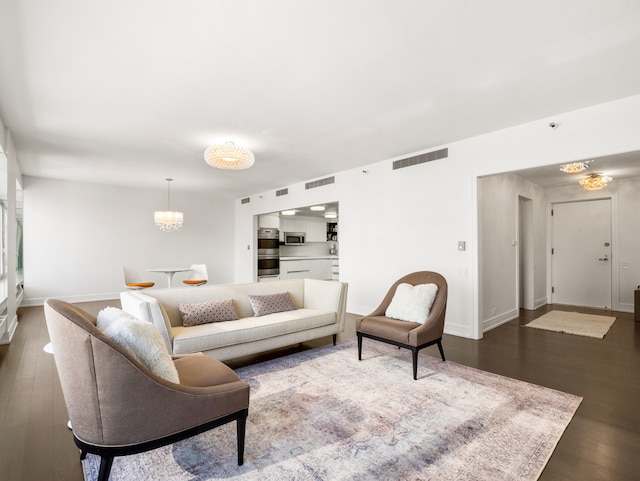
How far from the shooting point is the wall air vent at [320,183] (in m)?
6.52

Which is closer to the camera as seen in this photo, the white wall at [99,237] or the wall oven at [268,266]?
the white wall at [99,237]

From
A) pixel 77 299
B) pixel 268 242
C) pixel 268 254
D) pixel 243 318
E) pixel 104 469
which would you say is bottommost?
pixel 77 299

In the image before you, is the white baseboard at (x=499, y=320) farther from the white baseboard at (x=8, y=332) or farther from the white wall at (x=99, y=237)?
the white wall at (x=99, y=237)

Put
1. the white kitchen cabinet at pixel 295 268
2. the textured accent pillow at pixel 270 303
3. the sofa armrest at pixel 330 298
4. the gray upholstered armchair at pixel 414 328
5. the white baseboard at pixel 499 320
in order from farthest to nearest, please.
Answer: the white kitchen cabinet at pixel 295 268
the white baseboard at pixel 499 320
the sofa armrest at pixel 330 298
the textured accent pillow at pixel 270 303
the gray upholstered armchair at pixel 414 328

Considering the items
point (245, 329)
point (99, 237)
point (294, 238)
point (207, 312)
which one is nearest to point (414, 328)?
point (245, 329)

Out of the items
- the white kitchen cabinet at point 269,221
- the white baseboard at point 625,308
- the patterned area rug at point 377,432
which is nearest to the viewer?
the patterned area rug at point 377,432

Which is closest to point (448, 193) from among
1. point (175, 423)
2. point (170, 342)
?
point (170, 342)

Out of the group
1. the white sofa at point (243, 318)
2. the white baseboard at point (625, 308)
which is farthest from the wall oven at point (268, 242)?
the white baseboard at point (625, 308)

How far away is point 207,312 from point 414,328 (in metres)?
2.16

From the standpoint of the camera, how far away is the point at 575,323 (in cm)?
527

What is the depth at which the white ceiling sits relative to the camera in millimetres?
2088

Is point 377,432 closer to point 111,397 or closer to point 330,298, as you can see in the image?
point 111,397

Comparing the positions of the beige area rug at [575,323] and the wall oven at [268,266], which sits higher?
the wall oven at [268,266]

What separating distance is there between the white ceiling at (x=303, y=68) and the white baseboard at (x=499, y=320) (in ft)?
9.11
